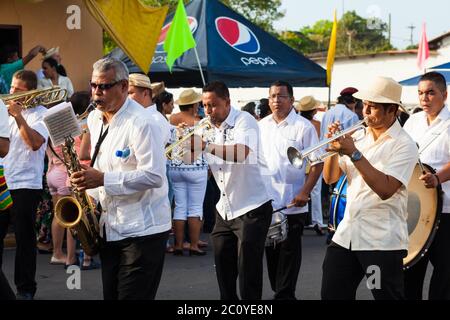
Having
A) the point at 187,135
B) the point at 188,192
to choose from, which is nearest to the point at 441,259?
the point at 187,135

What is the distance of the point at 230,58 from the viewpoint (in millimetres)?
14188

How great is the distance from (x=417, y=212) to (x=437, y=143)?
574mm

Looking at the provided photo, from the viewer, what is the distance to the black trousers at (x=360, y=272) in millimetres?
5238

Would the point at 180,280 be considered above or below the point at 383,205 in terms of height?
below

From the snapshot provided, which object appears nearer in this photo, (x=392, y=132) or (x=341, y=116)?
(x=392, y=132)

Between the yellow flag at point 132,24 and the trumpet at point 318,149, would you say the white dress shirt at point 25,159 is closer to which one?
the trumpet at point 318,149

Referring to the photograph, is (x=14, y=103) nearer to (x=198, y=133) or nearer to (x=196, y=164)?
(x=198, y=133)

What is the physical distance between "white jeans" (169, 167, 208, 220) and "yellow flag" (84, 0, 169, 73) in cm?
225

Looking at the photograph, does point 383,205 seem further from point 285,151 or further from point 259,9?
point 259,9

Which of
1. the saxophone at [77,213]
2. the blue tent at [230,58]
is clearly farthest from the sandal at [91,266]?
the blue tent at [230,58]

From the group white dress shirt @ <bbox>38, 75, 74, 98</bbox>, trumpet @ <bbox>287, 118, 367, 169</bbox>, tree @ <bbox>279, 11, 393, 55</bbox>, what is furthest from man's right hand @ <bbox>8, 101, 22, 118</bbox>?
tree @ <bbox>279, 11, 393, 55</bbox>

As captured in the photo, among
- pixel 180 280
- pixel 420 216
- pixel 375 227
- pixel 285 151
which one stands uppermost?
pixel 285 151

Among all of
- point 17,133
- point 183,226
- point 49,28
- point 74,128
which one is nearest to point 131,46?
point 49,28

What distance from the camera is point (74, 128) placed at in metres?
5.11
